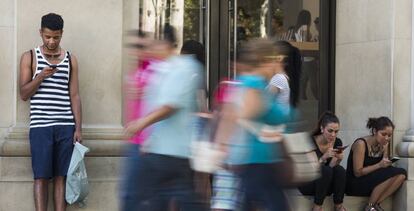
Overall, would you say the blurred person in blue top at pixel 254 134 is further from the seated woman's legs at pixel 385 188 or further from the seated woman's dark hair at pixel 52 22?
the seated woman's legs at pixel 385 188

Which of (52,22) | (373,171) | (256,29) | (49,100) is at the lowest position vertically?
(373,171)

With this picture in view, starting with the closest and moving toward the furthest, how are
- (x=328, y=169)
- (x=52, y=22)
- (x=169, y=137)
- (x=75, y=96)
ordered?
(x=169, y=137)
(x=52, y=22)
(x=75, y=96)
(x=328, y=169)

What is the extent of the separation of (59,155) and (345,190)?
317cm

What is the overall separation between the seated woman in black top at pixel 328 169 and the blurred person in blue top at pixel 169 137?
11.0 feet

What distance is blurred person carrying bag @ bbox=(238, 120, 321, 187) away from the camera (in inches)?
239

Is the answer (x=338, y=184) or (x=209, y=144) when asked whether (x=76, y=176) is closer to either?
(x=338, y=184)

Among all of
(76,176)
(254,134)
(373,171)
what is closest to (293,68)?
(373,171)

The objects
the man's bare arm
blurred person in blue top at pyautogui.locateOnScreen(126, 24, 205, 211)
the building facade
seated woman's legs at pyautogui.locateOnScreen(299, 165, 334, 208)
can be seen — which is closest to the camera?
blurred person in blue top at pyautogui.locateOnScreen(126, 24, 205, 211)

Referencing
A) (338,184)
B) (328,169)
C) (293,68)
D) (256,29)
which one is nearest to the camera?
(328,169)

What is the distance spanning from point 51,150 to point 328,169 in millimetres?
2854

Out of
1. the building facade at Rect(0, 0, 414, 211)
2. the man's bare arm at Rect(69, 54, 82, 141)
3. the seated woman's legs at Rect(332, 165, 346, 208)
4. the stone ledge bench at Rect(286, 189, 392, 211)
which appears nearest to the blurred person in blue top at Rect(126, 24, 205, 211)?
the man's bare arm at Rect(69, 54, 82, 141)

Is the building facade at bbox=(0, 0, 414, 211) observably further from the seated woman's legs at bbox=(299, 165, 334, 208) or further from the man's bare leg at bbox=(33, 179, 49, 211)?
the seated woman's legs at bbox=(299, 165, 334, 208)

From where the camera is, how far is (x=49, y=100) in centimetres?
881

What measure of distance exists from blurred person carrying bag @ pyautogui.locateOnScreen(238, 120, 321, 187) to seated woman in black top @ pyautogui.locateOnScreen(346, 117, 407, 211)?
11.8 ft
